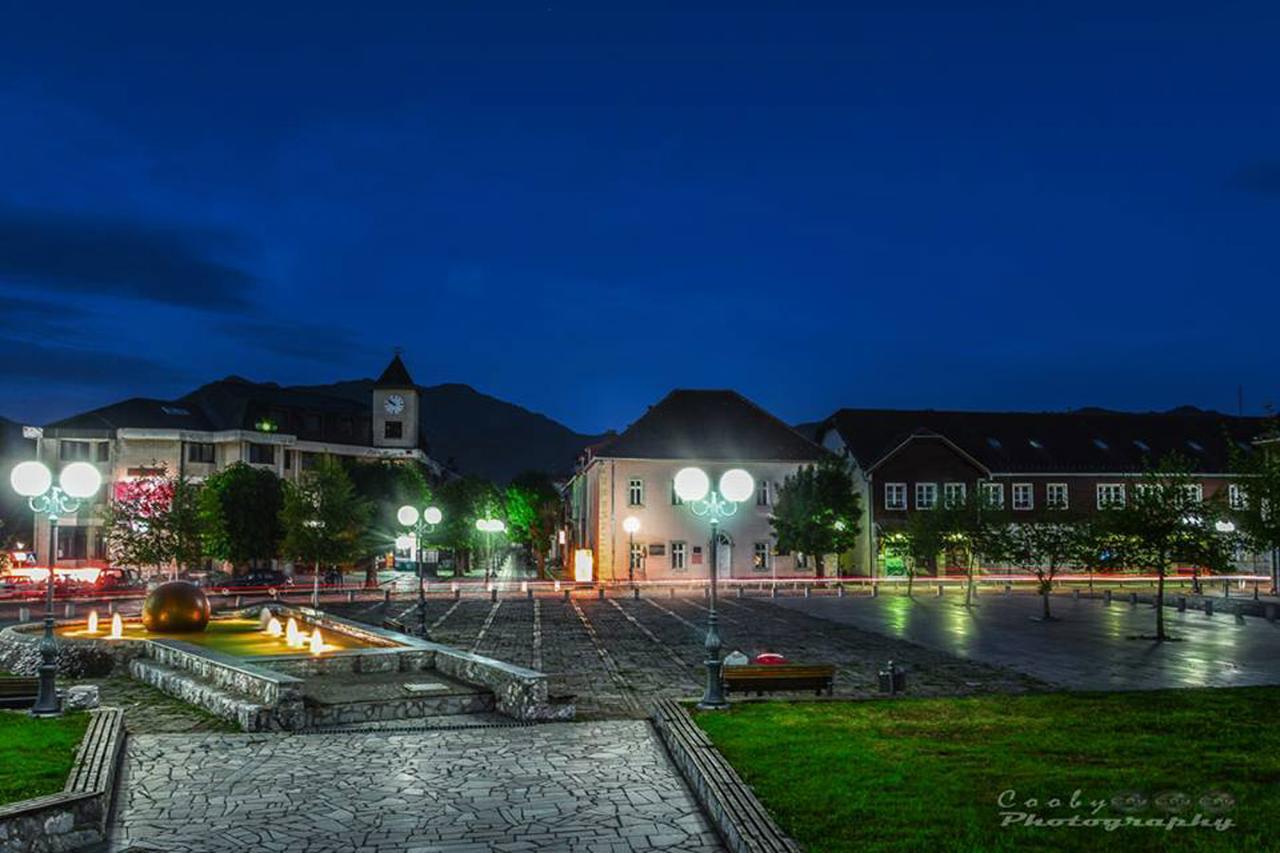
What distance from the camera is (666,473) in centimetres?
5847

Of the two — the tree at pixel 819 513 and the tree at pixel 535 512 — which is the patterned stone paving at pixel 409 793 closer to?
the tree at pixel 819 513

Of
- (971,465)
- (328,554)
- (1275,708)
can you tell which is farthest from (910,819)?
(971,465)

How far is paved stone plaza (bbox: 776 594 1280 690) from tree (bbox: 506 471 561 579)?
49.2 m

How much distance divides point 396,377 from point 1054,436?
192 feet

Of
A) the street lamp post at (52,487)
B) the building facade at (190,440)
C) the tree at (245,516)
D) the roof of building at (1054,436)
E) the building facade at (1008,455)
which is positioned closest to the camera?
the street lamp post at (52,487)

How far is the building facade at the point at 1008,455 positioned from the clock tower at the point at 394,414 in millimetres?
41996

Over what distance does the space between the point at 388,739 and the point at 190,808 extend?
3.79 meters

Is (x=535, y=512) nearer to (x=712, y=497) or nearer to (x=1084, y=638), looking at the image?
(x=1084, y=638)

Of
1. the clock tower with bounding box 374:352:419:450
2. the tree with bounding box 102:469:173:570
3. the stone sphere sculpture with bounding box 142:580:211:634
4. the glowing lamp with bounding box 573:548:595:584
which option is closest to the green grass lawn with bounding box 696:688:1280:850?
the stone sphere sculpture with bounding box 142:580:211:634

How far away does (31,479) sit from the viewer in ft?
59.8

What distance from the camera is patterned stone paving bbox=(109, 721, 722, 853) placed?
9633 mm

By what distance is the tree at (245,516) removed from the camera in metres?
56.1

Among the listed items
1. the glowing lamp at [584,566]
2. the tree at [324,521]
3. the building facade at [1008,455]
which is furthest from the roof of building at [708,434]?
the tree at [324,521]

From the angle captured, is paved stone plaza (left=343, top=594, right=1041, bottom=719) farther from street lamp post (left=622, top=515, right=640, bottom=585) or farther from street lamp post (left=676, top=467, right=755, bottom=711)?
street lamp post (left=622, top=515, right=640, bottom=585)
